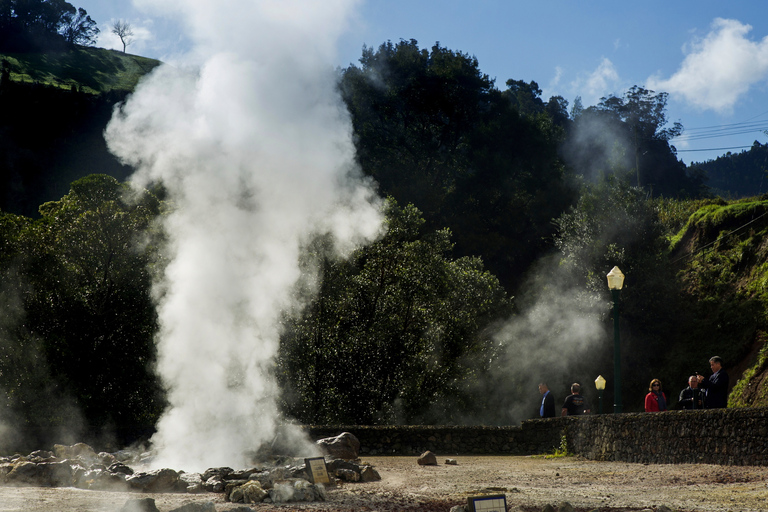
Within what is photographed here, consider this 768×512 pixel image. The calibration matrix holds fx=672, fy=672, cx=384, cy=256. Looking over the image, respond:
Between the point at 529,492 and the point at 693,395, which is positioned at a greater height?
the point at 693,395

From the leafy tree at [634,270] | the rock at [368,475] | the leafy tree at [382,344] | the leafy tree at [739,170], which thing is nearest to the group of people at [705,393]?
the rock at [368,475]

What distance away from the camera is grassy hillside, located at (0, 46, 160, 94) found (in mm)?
79725

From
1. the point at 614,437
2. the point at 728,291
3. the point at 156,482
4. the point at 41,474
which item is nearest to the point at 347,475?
the point at 156,482

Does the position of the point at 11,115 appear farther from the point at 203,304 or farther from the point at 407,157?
the point at 203,304

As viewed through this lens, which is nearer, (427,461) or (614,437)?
(614,437)

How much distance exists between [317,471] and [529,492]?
300cm

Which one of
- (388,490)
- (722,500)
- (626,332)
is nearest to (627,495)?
(722,500)

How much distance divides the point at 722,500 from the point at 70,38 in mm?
111871

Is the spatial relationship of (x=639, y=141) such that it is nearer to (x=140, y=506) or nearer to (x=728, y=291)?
(x=728, y=291)

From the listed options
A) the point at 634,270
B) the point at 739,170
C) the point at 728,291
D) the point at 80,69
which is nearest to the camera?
the point at 728,291

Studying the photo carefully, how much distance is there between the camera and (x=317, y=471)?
9688 millimetres

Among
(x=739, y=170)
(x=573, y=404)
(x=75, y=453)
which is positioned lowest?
(x=75, y=453)

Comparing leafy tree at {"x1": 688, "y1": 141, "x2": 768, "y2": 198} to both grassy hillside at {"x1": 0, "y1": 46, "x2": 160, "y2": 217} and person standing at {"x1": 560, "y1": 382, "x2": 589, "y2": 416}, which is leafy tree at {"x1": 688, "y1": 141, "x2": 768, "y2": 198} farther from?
person standing at {"x1": 560, "y1": 382, "x2": 589, "y2": 416}

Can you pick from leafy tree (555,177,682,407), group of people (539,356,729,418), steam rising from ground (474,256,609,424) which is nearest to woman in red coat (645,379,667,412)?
group of people (539,356,729,418)
